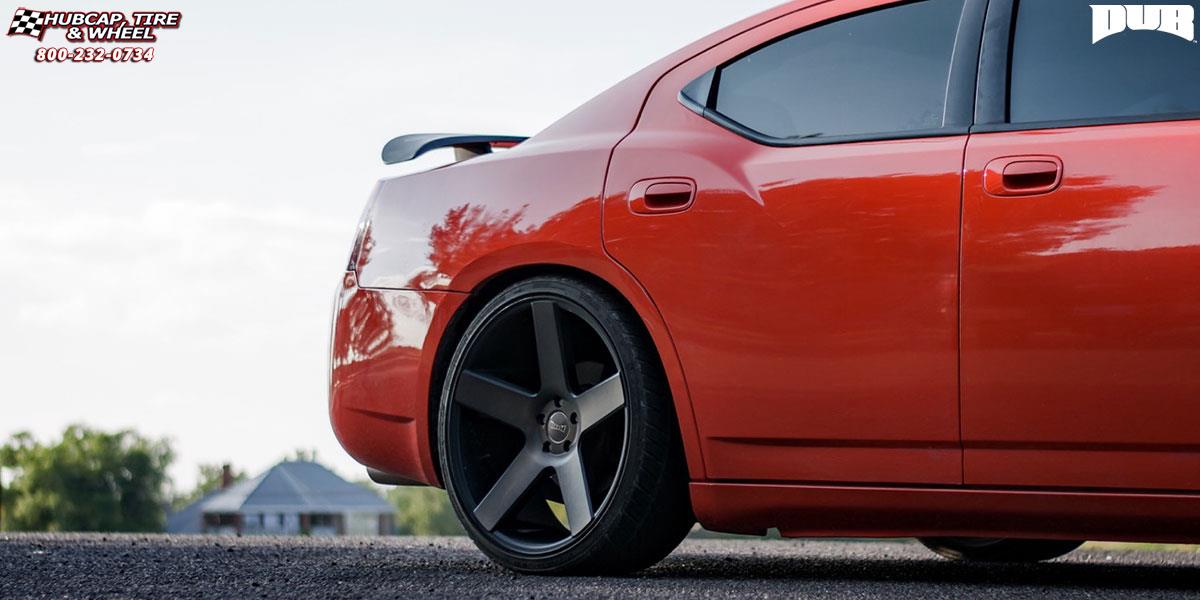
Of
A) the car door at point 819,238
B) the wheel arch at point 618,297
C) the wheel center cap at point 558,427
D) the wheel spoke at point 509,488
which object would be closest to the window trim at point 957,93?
the car door at point 819,238

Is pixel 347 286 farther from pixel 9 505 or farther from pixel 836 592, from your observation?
pixel 9 505

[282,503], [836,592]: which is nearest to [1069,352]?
[836,592]

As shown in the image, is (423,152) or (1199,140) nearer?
(1199,140)

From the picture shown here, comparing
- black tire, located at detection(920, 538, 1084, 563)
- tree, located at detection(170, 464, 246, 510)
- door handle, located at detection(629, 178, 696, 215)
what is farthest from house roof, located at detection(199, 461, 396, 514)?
door handle, located at detection(629, 178, 696, 215)

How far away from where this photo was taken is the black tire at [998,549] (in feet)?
18.0

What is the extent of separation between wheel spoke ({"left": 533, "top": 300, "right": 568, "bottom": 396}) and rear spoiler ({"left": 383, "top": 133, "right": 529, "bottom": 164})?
69 cm

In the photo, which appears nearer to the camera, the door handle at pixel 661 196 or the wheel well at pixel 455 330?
the door handle at pixel 661 196

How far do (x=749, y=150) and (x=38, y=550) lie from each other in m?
2.91

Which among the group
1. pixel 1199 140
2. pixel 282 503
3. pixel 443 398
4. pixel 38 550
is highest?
pixel 1199 140

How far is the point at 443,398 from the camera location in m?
4.65

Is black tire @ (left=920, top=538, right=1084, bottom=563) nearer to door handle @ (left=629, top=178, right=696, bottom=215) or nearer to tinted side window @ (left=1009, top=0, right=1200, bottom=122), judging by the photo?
door handle @ (left=629, top=178, right=696, bottom=215)

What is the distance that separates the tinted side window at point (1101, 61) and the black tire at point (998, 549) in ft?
6.64

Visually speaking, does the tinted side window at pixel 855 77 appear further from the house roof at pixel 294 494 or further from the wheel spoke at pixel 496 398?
the house roof at pixel 294 494

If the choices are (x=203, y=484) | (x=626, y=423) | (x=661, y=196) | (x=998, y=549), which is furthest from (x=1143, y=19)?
(x=203, y=484)
